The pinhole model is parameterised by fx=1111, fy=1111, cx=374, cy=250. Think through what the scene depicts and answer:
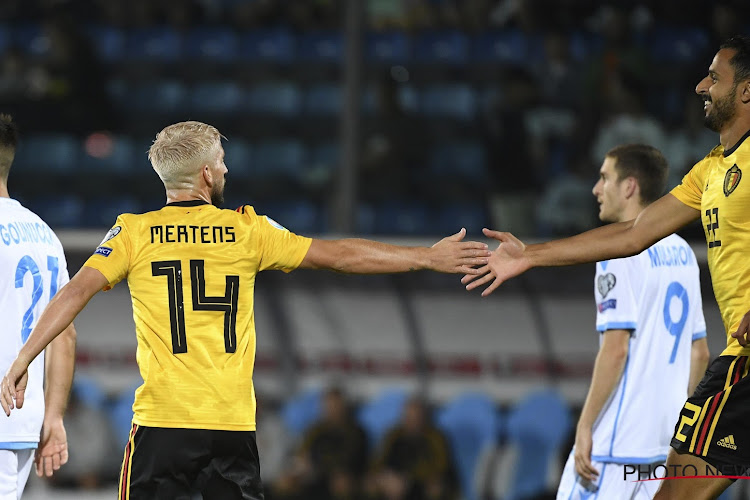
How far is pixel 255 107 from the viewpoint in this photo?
11258 mm

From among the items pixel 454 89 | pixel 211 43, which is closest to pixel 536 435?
pixel 454 89

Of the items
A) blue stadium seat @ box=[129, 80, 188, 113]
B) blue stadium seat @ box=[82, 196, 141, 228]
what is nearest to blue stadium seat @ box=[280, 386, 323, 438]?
blue stadium seat @ box=[82, 196, 141, 228]

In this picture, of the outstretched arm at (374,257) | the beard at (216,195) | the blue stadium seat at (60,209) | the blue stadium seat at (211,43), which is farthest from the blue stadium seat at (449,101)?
the beard at (216,195)

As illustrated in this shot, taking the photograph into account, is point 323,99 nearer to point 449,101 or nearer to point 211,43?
point 449,101

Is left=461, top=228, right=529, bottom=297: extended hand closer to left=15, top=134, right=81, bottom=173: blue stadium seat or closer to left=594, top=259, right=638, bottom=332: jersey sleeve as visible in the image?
left=594, top=259, right=638, bottom=332: jersey sleeve

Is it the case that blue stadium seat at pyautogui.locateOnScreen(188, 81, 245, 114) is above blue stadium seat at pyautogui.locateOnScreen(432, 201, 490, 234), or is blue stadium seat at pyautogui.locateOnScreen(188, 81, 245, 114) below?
above

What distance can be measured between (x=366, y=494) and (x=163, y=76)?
515 centimetres

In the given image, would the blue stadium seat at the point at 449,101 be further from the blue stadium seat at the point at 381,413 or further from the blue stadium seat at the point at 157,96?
the blue stadium seat at the point at 381,413

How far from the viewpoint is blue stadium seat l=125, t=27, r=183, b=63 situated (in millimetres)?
11898

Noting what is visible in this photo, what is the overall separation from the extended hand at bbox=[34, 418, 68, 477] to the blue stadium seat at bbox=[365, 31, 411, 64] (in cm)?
705

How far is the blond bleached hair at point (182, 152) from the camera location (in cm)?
390

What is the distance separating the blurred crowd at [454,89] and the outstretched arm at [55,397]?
5508 millimetres

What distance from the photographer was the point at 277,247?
12.9 ft

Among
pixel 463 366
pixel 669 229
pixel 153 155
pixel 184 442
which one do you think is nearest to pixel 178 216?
pixel 153 155
